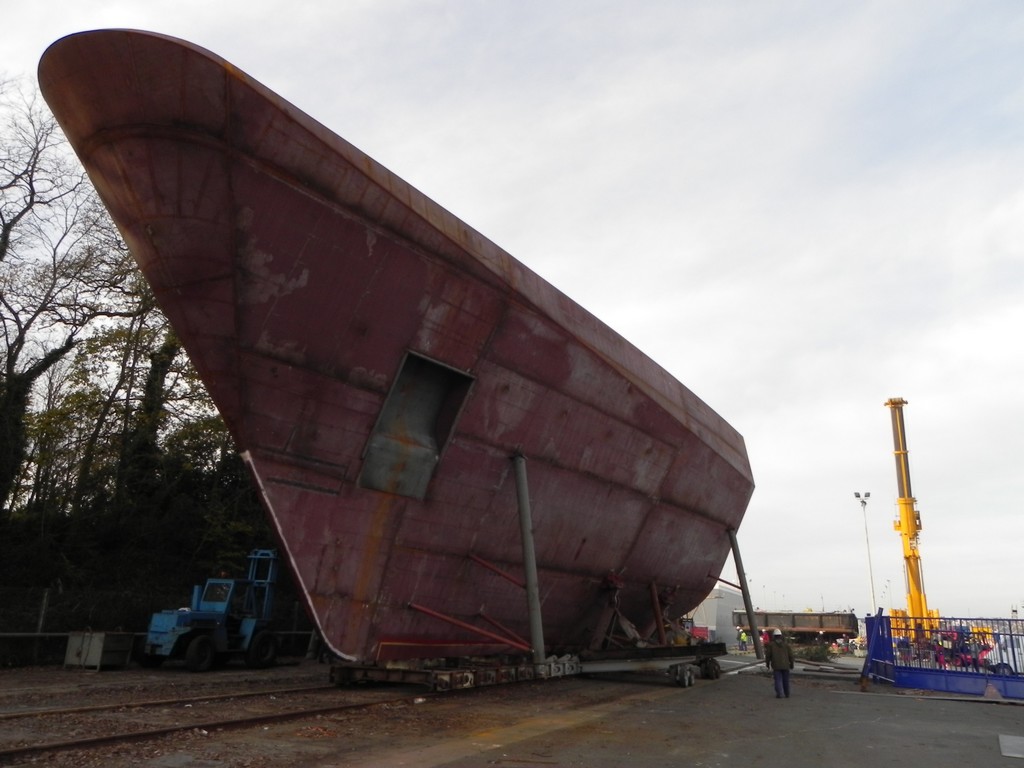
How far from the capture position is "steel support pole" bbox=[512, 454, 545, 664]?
1140cm

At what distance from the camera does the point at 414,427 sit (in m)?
11.8

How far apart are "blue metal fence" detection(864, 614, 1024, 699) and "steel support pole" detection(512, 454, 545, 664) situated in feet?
34.0

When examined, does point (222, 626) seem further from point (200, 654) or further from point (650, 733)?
point (650, 733)

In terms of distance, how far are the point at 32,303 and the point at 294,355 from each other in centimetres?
1683

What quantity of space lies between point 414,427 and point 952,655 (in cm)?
1447

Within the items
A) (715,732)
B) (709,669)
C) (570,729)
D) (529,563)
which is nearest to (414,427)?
(529,563)

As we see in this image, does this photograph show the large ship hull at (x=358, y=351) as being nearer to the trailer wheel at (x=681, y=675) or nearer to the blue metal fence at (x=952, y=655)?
the trailer wheel at (x=681, y=675)

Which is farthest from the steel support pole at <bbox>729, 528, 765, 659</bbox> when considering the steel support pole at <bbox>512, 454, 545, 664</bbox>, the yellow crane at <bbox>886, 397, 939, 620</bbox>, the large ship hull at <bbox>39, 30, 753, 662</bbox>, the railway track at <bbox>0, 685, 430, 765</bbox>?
the yellow crane at <bbox>886, 397, 939, 620</bbox>

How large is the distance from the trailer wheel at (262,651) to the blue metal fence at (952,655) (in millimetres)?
14356

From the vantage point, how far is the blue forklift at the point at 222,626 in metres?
16.2

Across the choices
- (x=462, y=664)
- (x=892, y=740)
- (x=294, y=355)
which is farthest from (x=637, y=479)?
(x=294, y=355)

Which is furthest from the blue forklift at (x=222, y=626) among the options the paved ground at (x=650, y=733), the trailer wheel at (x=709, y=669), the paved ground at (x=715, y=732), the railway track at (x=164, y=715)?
the trailer wheel at (x=709, y=669)

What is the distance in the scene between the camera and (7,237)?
72.3 ft

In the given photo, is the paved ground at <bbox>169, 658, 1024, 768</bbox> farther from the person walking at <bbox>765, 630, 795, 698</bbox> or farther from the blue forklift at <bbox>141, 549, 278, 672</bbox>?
the blue forklift at <bbox>141, 549, 278, 672</bbox>
